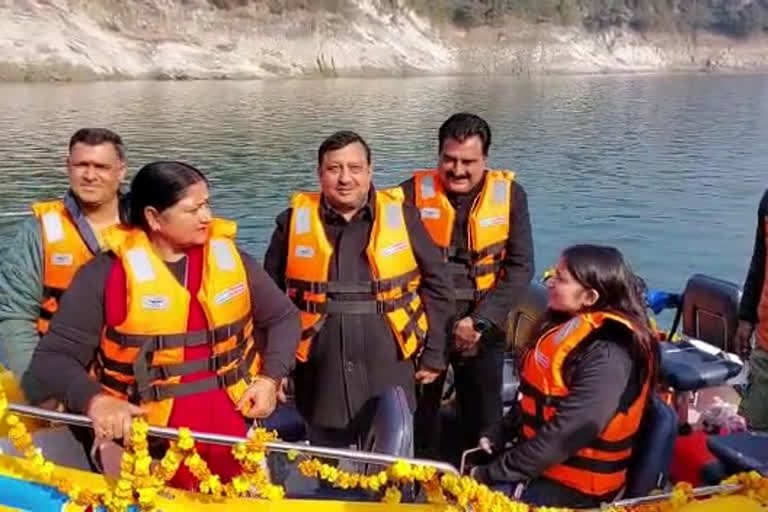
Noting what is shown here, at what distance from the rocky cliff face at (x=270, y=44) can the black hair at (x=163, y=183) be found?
37858mm

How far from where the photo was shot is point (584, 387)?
2566mm

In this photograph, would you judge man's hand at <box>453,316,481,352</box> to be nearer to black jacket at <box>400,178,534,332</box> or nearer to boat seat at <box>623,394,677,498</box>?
black jacket at <box>400,178,534,332</box>

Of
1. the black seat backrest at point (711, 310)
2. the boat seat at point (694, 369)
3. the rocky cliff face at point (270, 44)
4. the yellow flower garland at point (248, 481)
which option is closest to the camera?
the yellow flower garland at point (248, 481)

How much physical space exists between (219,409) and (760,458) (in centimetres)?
175

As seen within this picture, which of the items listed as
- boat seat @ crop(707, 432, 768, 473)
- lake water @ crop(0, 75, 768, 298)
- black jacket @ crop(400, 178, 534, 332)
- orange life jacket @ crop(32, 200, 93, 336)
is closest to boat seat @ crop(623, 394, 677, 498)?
boat seat @ crop(707, 432, 768, 473)

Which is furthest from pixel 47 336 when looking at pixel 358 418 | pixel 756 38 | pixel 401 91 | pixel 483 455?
pixel 756 38

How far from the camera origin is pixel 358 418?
3279 mm

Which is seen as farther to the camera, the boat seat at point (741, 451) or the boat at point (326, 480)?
the boat seat at point (741, 451)

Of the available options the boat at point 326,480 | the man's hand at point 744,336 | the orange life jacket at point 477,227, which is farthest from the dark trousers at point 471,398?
the man's hand at point 744,336

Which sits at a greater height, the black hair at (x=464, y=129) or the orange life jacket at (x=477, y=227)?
the black hair at (x=464, y=129)

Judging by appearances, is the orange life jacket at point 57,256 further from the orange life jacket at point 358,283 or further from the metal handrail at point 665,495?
the metal handrail at point 665,495

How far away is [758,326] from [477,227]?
1169 millimetres

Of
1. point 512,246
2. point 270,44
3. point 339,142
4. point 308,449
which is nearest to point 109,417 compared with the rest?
point 308,449

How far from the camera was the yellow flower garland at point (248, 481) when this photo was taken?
2371 mm
